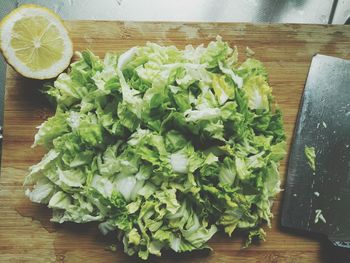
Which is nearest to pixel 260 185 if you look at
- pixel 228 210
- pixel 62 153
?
pixel 228 210

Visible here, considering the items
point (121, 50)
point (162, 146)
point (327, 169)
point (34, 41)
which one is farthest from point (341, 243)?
point (34, 41)

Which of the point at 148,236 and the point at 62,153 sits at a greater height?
the point at 62,153

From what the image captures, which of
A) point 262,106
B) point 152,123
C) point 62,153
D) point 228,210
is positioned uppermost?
point 262,106

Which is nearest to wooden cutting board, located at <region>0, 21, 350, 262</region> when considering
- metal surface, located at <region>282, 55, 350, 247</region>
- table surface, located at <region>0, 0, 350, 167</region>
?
metal surface, located at <region>282, 55, 350, 247</region>

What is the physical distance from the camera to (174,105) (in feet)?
5.34

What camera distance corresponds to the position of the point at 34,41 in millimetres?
1703

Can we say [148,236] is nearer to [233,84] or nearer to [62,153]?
[62,153]

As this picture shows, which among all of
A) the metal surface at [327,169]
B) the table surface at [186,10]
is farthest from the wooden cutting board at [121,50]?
the table surface at [186,10]

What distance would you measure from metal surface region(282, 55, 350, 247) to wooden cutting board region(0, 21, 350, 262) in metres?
0.06

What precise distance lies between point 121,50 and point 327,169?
35.5 inches

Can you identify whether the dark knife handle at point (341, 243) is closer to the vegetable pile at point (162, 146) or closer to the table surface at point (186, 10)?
the vegetable pile at point (162, 146)

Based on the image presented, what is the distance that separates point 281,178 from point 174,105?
538 millimetres

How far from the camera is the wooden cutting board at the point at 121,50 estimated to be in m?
1.83

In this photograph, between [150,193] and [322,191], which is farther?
[322,191]
